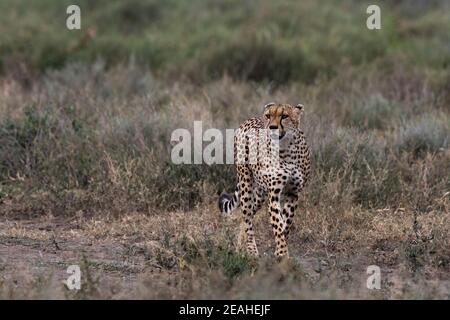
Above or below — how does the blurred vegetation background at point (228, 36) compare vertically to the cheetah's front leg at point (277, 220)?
above

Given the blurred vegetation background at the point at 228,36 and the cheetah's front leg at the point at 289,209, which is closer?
the cheetah's front leg at the point at 289,209

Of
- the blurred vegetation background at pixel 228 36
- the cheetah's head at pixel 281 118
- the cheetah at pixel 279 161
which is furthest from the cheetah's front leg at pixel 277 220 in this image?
the blurred vegetation background at pixel 228 36

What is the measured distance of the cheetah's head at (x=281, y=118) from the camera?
730 centimetres

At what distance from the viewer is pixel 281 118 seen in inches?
288

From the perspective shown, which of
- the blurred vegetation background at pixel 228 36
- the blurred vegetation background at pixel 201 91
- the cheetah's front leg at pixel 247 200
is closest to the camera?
the cheetah's front leg at pixel 247 200

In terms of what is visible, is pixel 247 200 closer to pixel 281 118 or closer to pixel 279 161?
pixel 279 161

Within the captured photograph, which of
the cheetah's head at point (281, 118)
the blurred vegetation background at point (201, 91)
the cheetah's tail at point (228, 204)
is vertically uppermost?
the cheetah's head at point (281, 118)

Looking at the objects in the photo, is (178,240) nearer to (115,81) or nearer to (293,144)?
(293,144)

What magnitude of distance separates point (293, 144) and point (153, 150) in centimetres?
239

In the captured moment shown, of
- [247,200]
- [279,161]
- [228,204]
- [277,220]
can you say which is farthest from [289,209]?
[228,204]

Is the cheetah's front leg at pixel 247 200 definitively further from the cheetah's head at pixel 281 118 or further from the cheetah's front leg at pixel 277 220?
the cheetah's head at pixel 281 118

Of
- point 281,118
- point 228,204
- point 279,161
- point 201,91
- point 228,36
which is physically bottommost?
point 228,204
